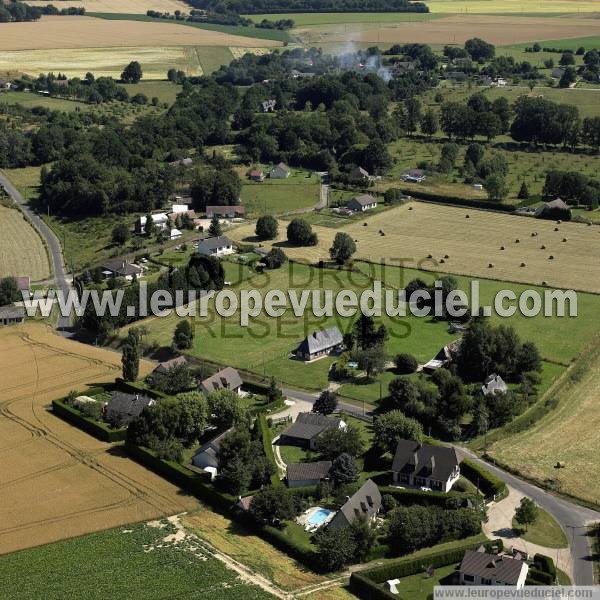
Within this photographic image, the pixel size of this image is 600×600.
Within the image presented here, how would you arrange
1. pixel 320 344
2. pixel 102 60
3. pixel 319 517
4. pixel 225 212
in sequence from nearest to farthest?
pixel 319 517 < pixel 320 344 < pixel 225 212 < pixel 102 60

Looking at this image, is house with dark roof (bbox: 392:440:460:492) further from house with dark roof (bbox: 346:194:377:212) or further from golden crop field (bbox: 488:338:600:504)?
house with dark roof (bbox: 346:194:377:212)

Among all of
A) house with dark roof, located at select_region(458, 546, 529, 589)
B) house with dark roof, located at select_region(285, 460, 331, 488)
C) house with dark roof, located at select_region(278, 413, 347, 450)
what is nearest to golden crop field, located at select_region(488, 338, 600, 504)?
house with dark roof, located at select_region(278, 413, 347, 450)

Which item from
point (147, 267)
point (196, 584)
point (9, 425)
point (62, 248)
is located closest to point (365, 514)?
point (196, 584)

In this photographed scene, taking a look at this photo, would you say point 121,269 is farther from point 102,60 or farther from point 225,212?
point 102,60

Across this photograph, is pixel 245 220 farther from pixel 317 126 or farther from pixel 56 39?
pixel 56 39

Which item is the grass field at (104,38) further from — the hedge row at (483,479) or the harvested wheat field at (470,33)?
the hedge row at (483,479)

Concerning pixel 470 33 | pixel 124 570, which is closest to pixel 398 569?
pixel 124 570
